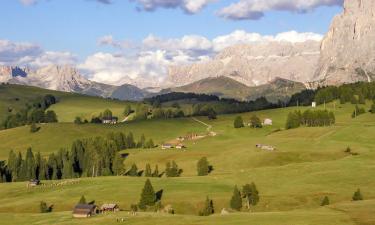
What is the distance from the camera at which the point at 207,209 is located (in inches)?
4813

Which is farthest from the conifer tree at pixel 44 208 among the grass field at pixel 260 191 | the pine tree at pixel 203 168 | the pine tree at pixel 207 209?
the pine tree at pixel 203 168

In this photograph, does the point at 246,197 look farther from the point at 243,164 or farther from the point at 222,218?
the point at 243,164

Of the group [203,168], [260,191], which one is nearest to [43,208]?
[260,191]

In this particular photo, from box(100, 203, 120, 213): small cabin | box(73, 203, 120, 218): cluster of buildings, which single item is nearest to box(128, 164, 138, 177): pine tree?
box(100, 203, 120, 213): small cabin

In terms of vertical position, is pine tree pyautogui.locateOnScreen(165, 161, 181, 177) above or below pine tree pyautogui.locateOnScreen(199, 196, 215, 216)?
above

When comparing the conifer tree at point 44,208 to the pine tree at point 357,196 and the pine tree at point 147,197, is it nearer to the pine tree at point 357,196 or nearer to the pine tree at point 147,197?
the pine tree at point 147,197

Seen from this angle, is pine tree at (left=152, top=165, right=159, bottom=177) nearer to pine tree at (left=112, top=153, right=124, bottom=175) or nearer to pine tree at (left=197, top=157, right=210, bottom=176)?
pine tree at (left=197, top=157, right=210, bottom=176)

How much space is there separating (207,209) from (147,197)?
49.0 ft

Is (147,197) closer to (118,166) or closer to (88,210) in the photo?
(88,210)

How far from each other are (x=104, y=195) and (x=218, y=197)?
1035 inches

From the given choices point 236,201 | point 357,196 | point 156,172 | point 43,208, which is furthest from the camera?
point 156,172

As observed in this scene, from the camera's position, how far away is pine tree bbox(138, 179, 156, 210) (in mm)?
130137

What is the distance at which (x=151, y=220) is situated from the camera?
346 feet

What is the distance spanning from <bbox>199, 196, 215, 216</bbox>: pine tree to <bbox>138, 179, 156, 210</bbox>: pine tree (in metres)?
11.7
